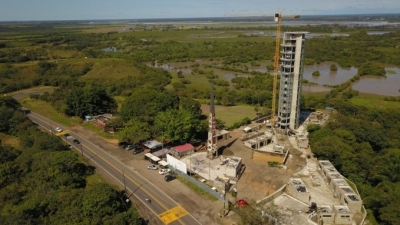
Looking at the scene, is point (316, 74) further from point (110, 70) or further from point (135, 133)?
point (135, 133)

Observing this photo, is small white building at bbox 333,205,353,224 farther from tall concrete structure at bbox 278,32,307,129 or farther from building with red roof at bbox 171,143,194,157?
tall concrete structure at bbox 278,32,307,129

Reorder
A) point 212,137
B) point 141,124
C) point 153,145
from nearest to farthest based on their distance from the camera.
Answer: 1. point 212,137
2. point 153,145
3. point 141,124

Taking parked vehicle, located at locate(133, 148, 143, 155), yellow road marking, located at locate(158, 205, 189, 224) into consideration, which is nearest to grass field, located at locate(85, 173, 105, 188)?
parked vehicle, located at locate(133, 148, 143, 155)

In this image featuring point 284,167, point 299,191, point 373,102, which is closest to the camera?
point 299,191

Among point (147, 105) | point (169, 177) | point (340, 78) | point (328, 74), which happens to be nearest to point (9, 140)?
point (147, 105)

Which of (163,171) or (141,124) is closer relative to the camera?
(163,171)

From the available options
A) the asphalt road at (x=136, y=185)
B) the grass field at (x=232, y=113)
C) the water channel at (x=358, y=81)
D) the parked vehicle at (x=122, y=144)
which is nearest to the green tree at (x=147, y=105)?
the parked vehicle at (x=122, y=144)

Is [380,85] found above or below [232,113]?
above
